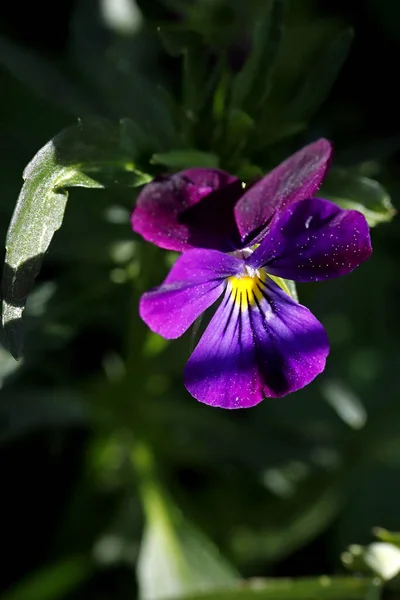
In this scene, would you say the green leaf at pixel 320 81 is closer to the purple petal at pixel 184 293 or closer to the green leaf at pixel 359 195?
the green leaf at pixel 359 195

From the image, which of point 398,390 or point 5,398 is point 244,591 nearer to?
point 5,398

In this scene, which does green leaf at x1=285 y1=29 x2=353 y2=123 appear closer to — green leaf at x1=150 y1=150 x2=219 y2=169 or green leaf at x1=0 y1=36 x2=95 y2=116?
green leaf at x1=150 y1=150 x2=219 y2=169

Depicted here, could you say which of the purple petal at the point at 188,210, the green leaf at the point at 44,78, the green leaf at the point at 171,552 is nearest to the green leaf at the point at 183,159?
the purple petal at the point at 188,210

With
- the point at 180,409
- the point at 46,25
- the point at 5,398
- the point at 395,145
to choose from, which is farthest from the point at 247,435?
the point at 46,25

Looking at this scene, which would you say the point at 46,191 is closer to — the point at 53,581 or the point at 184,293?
the point at 184,293

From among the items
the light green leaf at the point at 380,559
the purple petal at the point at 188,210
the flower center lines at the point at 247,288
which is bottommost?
the light green leaf at the point at 380,559

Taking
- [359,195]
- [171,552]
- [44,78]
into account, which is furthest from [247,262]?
[171,552]

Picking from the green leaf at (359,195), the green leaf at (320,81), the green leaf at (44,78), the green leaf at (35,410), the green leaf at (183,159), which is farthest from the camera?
the green leaf at (35,410)
